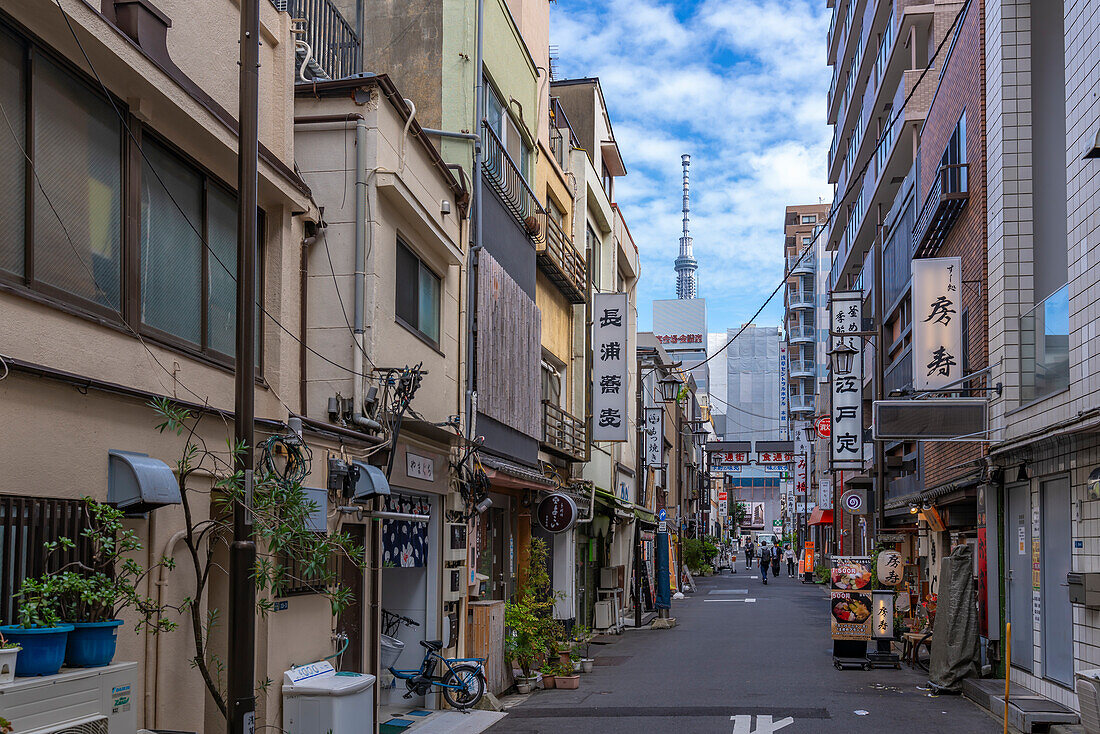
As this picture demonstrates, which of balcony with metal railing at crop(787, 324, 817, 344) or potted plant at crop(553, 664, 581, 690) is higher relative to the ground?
balcony with metal railing at crop(787, 324, 817, 344)

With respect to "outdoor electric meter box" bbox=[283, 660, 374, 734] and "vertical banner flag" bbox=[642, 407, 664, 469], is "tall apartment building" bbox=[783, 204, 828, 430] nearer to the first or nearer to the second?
"vertical banner flag" bbox=[642, 407, 664, 469]

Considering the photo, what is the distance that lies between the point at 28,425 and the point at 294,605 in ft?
15.2

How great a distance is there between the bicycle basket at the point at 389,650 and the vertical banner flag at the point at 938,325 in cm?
973

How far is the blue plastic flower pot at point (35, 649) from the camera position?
605 centimetres

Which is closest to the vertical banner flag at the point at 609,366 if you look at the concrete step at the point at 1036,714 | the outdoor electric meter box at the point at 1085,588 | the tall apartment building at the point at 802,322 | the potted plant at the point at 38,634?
the concrete step at the point at 1036,714

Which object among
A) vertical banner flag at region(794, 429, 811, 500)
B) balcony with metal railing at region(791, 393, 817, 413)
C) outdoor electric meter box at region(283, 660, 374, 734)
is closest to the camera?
outdoor electric meter box at region(283, 660, 374, 734)

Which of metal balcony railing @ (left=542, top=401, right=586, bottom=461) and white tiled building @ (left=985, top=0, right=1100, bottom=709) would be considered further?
metal balcony railing @ (left=542, top=401, right=586, bottom=461)

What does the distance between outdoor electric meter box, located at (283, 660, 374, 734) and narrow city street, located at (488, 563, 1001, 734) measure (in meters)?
3.87

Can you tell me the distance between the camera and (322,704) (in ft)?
33.3

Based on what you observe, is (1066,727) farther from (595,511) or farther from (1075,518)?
(595,511)

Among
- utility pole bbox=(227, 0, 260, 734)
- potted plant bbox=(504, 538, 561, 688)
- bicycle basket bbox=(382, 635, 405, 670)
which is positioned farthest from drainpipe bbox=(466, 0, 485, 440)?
utility pole bbox=(227, 0, 260, 734)

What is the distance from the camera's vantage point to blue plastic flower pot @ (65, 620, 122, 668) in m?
6.48

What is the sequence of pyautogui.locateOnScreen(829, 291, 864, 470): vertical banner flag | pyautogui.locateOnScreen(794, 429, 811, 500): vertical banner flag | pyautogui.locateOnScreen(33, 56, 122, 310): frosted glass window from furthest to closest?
1. pyautogui.locateOnScreen(794, 429, 811, 500): vertical banner flag
2. pyautogui.locateOnScreen(829, 291, 864, 470): vertical banner flag
3. pyautogui.locateOnScreen(33, 56, 122, 310): frosted glass window

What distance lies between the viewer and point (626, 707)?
15.7 meters
